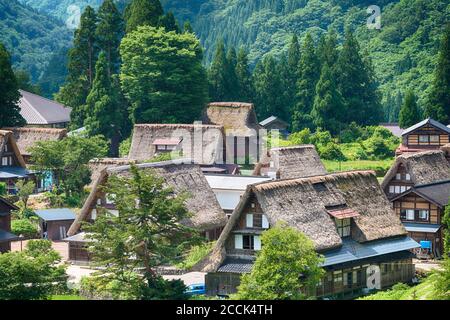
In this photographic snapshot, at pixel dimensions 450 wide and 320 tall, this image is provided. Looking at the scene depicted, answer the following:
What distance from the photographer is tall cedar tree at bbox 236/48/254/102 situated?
73.4m

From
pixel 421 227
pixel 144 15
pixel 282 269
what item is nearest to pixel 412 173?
pixel 421 227

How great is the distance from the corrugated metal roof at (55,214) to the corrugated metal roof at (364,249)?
12.6 m

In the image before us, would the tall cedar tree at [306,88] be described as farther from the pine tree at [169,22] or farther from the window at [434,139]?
the window at [434,139]

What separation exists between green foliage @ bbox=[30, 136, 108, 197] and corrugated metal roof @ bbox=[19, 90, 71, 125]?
13.8 meters

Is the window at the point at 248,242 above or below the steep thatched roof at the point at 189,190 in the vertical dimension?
below

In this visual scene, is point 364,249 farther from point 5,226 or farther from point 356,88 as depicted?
point 356,88

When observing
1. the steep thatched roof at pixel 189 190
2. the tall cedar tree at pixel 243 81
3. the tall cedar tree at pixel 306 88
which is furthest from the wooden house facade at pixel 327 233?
the tall cedar tree at pixel 243 81

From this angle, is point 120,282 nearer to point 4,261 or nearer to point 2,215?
point 4,261

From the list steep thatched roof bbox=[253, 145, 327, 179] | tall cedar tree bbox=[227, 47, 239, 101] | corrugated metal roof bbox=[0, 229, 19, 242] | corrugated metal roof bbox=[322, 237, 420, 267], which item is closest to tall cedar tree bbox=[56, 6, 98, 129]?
tall cedar tree bbox=[227, 47, 239, 101]

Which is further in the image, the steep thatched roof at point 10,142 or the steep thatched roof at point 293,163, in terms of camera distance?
the steep thatched roof at point 10,142

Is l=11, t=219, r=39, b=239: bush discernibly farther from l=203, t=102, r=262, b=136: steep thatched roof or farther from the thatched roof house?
l=203, t=102, r=262, b=136: steep thatched roof

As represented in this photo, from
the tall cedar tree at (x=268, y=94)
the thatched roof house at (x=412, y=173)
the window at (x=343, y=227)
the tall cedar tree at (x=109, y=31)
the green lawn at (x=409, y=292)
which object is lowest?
the green lawn at (x=409, y=292)

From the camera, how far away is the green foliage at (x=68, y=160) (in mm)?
53656
